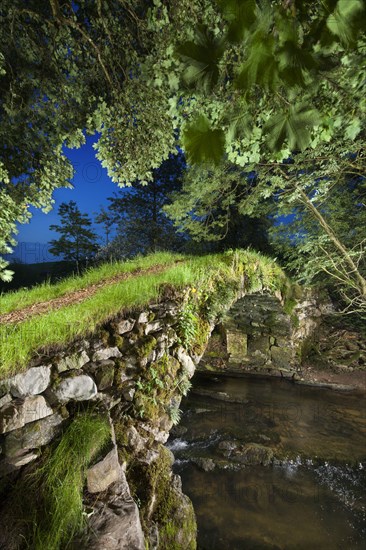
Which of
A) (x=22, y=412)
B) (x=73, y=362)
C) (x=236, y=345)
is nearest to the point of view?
(x=22, y=412)

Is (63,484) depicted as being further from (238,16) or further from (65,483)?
(238,16)

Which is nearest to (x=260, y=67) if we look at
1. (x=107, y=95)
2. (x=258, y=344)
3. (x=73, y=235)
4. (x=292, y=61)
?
(x=292, y=61)

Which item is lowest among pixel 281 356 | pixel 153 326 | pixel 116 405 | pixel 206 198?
pixel 281 356

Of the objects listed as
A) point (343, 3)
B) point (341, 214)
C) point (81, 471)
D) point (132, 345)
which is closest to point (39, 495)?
point (81, 471)

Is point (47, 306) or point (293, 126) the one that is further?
point (47, 306)

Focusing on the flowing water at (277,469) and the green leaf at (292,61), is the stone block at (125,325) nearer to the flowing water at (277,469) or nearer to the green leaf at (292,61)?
the green leaf at (292,61)

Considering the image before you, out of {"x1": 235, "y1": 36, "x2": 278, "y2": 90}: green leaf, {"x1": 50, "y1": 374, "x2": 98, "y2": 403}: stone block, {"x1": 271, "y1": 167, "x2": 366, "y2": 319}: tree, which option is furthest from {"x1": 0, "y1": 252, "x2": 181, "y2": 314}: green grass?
{"x1": 235, "y1": 36, "x2": 278, "y2": 90}: green leaf

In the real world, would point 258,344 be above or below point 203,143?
below

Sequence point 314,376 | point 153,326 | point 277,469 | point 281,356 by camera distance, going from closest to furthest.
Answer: point 153,326 → point 277,469 → point 314,376 → point 281,356

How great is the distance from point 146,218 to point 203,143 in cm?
1624

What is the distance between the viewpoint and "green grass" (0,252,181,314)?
15.3ft

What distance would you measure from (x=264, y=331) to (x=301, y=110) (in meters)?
11.6

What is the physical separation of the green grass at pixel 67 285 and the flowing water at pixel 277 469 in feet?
15.1

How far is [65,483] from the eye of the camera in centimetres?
213
